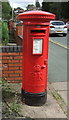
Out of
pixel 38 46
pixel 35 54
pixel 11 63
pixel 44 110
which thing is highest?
pixel 38 46

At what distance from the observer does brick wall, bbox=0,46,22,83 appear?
4258mm

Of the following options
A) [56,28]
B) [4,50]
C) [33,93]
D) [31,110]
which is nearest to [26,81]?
[33,93]

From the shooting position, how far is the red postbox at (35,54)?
3.18 meters

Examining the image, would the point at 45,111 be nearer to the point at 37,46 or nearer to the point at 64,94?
the point at 64,94

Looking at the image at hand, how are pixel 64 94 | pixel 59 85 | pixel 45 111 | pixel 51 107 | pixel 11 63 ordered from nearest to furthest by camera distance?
pixel 45 111
pixel 51 107
pixel 64 94
pixel 11 63
pixel 59 85

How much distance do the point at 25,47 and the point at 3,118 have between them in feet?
4.07

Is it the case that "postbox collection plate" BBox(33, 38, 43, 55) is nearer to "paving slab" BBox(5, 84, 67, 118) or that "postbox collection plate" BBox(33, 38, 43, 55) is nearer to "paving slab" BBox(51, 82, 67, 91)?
"paving slab" BBox(5, 84, 67, 118)

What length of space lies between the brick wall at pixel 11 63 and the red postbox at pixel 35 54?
2.86 ft

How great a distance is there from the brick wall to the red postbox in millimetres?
871

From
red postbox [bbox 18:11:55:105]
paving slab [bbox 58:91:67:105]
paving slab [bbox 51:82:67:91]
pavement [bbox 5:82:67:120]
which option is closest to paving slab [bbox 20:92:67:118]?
pavement [bbox 5:82:67:120]

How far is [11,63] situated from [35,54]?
1.16 metres

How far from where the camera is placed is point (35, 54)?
331cm

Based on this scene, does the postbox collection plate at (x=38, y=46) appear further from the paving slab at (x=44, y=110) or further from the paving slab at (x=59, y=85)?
the paving slab at (x=59, y=85)

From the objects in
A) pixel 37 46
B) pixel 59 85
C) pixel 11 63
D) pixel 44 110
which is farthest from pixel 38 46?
pixel 59 85
